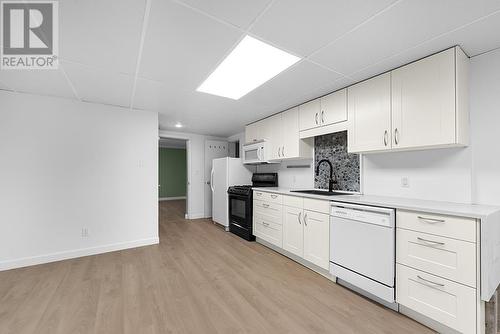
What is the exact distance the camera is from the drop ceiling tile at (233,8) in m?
1.26

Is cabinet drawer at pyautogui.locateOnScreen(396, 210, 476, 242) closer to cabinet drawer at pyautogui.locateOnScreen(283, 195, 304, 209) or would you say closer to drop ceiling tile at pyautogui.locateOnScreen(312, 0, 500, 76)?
cabinet drawer at pyautogui.locateOnScreen(283, 195, 304, 209)

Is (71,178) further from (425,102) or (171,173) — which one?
(171,173)

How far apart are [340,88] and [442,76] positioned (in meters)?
1.00

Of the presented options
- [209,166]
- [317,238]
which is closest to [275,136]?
[317,238]

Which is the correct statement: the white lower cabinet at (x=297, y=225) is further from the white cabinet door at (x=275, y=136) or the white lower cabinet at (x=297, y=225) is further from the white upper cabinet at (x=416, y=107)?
the white upper cabinet at (x=416, y=107)

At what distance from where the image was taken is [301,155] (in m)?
3.22

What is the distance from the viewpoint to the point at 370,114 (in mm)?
2254

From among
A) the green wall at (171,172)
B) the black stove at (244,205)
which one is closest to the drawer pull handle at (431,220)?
the black stove at (244,205)

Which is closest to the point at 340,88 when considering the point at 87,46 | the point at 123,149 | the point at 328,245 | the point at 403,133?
the point at 403,133

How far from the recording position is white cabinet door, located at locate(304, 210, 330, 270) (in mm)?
2320

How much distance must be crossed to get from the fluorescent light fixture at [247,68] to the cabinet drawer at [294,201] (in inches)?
61.5

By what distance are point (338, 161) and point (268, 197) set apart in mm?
1197

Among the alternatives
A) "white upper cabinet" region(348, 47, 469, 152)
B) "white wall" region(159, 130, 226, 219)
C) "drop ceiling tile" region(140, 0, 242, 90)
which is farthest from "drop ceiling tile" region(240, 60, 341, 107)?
"white wall" region(159, 130, 226, 219)

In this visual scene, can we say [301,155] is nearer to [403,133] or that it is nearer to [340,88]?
[340,88]
